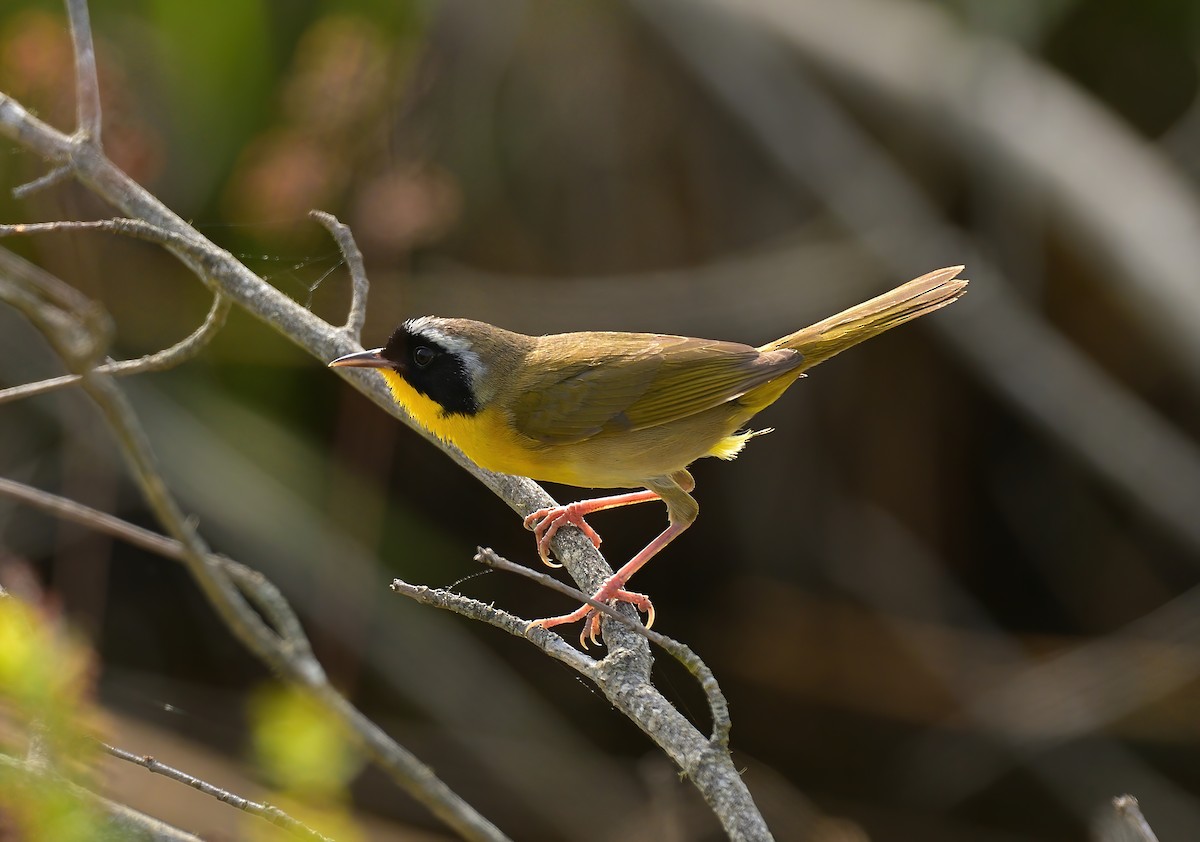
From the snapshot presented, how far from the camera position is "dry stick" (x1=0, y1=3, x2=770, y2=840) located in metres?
2.07

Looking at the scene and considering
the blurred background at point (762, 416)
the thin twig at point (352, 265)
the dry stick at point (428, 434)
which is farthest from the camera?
the blurred background at point (762, 416)

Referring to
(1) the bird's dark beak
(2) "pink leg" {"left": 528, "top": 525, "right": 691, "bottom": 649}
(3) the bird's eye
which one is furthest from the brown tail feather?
(1) the bird's dark beak

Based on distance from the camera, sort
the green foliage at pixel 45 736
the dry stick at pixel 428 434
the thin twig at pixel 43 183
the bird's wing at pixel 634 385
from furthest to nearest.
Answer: the bird's wing at pixel 634 385 < the thin twig at pixel 43 183 < the dry stick at pixel 428 434 < the green foliage at pixel 45 736

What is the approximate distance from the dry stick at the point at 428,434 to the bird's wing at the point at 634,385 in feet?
0.84

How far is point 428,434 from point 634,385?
25.5 inches

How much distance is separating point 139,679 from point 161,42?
9.98ft

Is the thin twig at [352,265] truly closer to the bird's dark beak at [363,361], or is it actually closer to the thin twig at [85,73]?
the bird's dark beak at [363,361]

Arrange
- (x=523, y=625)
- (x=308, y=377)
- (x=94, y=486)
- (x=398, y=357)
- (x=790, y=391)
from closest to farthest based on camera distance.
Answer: (x=523, y=625) → (x=398, y=357) → (x=94, y=486) → (x=308, y=377) → (x=790, y=391)

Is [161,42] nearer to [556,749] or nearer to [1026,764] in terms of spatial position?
[556,749]

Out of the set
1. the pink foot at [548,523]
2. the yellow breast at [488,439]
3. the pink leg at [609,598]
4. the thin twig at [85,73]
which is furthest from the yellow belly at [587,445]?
the thin twig at [85,73]

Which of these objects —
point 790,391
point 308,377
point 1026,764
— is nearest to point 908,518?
point 790,391

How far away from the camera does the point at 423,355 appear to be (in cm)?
327

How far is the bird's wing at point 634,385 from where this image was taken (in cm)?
336

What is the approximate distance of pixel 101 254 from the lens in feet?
17.0
